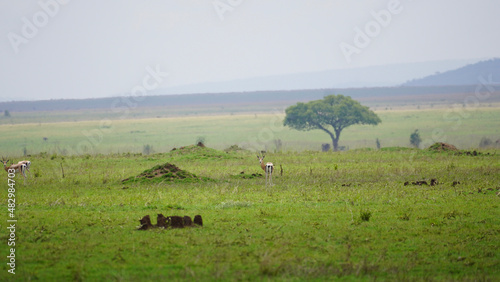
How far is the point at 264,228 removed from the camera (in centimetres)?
1244

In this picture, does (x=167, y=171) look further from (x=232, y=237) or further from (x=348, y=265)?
(x=348, y=265)

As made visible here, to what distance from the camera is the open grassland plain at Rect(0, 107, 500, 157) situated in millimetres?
65250

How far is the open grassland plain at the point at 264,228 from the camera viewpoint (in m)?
9.32

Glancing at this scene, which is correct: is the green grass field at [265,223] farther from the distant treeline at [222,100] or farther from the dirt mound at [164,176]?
the distant treeline at [222,100]

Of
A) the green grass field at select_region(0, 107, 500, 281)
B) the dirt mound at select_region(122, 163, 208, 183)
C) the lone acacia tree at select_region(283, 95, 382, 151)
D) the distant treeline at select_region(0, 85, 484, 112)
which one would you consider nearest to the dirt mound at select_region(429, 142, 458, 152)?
the green grass field at select_region(0, 107, 500, 281)

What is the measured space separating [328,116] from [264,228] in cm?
6287

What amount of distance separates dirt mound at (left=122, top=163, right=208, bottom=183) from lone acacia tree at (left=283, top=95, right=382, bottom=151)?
52.1m

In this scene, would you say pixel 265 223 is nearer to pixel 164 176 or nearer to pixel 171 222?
pixel 171 222

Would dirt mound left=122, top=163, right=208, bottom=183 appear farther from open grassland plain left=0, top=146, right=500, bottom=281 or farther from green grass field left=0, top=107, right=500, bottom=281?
green grass field left=0, top=107, right=500, bottom=281

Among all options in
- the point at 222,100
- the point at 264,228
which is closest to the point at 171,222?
the point at 264,228

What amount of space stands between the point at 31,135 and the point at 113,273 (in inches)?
3085

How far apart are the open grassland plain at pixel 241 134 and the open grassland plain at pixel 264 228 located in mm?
39635

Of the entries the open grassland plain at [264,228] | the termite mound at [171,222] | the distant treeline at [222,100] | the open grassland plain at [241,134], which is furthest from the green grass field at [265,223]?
the distant treeline at [222,100]

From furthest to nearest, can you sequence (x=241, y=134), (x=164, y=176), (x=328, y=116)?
1. (x=241, y=134)
2. (x=328, y=116)
3. (x=164, y=176)
